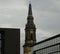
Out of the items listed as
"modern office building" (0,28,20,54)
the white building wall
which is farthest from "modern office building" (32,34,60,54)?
"modern office building" (0,28,20,54)

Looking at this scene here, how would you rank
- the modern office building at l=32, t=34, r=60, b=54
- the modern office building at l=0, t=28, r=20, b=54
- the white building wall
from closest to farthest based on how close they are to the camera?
the modern office building at l=0, t=28, r=20, b=54 < the modern office building at l=32, t=34, r=60, b=54 < the white building wall

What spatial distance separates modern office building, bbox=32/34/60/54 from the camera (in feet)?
367

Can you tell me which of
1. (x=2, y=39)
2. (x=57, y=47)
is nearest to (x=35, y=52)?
(x=57, y=47)

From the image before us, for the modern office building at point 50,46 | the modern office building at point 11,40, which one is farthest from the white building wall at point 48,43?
the modern office building at point 11,40

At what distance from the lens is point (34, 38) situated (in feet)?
625

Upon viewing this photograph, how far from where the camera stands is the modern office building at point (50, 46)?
112 metres

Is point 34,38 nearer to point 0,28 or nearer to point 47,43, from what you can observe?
point 47,43

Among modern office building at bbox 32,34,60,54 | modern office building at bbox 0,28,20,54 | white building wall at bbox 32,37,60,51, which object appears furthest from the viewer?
white building wall at bbox 32,37,60,51

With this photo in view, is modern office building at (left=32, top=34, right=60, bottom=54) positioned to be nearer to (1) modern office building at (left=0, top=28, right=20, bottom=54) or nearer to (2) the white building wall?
(2) the white building wall

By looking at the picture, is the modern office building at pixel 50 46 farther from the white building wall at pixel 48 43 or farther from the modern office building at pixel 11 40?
the modern office building at pixel 11 40

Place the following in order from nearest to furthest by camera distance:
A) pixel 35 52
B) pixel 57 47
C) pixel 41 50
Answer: pixel 57 47 < pixel 41 50 < pixel 35 52

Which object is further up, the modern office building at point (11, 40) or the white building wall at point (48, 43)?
the white building wall at point (48, 43)

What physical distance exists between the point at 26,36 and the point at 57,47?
8033 centimetres

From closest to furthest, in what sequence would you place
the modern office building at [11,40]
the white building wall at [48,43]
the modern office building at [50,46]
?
the modern office building at [11,40], the modern office building at [50,46], the white building wall at [48,43]
